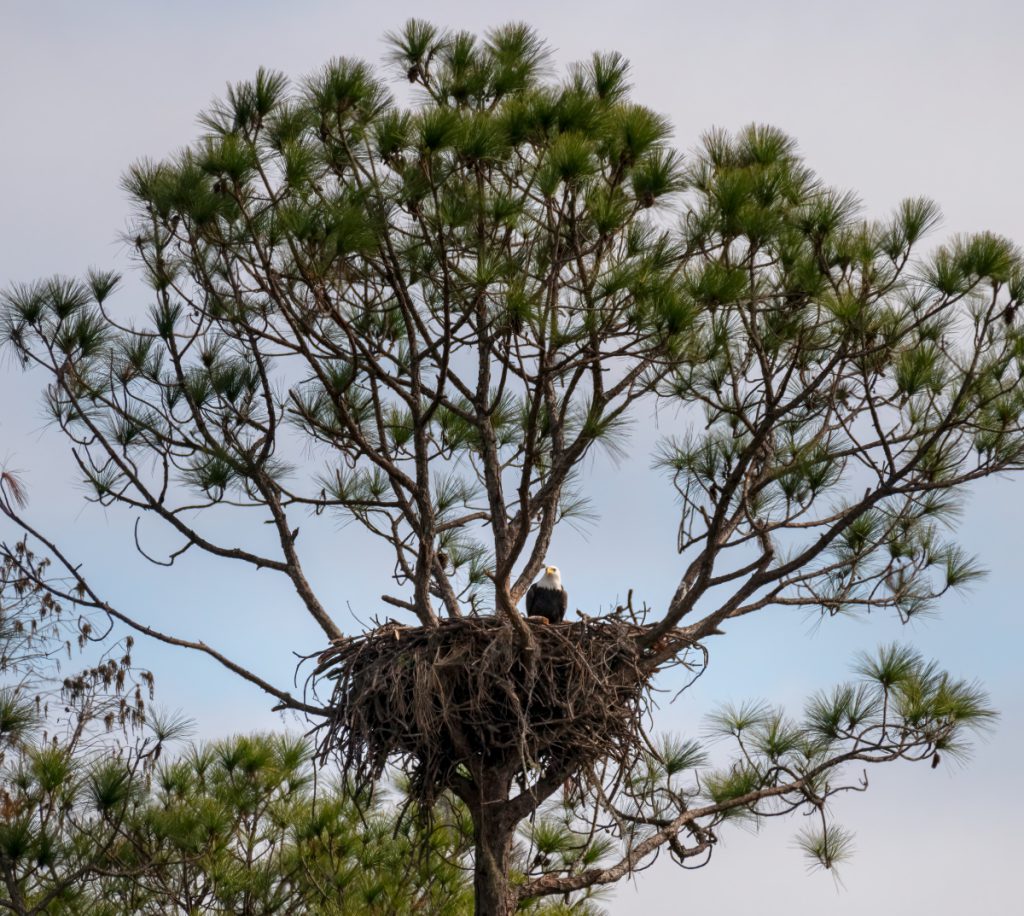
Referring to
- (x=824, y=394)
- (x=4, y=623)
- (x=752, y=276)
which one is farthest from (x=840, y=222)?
(x=4, y=623)

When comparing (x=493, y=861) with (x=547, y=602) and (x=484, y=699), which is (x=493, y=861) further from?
(x=547, y=602)

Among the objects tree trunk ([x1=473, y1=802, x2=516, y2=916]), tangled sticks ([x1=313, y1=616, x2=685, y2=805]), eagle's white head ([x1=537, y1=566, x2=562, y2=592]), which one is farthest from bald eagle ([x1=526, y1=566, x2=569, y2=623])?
tree trunk ([x1=473, y1=802, x2=516, y2=916])

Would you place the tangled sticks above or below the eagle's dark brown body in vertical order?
below

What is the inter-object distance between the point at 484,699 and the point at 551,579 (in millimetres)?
1038

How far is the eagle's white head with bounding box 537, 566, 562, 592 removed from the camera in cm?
633

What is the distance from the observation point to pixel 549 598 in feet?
20.7

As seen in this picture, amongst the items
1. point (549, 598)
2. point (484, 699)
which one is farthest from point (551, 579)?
point (484, 699)

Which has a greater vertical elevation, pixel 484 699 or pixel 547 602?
pixel 547 602

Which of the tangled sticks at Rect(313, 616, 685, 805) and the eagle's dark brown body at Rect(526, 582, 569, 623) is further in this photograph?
the eagle's dark brown body at Rect(526, 582, 569, 623)

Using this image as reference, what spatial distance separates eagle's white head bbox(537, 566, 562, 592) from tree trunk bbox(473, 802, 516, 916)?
104 cm

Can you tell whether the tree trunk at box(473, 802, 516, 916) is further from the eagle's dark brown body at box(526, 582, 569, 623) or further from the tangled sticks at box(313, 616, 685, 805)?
the eagle's dark brown body at box(526, 582, 569, 623)

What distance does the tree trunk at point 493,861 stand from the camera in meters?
5.59

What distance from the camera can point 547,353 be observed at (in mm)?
5422

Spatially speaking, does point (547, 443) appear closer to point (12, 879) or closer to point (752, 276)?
point (752, 276)
